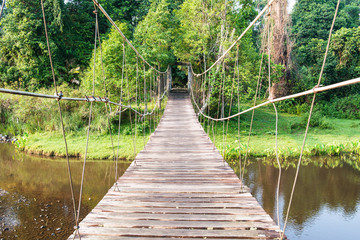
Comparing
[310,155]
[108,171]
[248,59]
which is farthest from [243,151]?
[108,171]

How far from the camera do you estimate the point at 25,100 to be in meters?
7.84

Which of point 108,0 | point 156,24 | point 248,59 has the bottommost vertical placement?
point 248,59

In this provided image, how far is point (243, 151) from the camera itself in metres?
6.09

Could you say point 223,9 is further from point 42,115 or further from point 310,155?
point 42,115

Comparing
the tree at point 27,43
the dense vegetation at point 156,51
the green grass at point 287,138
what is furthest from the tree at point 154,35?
the tree at point 27,43

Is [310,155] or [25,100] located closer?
[310,155]

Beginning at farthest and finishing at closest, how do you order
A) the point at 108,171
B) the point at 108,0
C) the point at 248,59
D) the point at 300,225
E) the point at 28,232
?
the point at 108,0 < the point at 248,59 < the point at 108,171 < the point at 300,225 < the point at 28,232

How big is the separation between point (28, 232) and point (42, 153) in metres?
3.60

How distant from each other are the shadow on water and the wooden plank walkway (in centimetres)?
160

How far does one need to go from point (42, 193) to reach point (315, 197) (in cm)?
439

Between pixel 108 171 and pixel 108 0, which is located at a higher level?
pixel 108 0

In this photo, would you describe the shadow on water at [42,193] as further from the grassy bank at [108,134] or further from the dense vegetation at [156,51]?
the dense vegetation at [156,51]

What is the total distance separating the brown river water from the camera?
326 cm

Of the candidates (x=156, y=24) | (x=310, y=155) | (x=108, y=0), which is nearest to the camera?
(x=310, y=155)
